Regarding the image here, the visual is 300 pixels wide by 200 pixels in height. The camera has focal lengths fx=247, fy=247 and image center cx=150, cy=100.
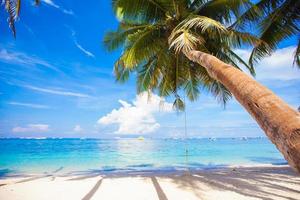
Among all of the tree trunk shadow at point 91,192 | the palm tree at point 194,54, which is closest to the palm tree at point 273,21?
the palm tree at point 194,54

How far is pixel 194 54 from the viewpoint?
473cm

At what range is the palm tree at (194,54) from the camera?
1629 mm

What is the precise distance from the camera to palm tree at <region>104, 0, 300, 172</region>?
1.63 meters

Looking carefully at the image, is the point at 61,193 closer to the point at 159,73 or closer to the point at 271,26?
the point at 159,73

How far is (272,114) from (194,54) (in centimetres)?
327

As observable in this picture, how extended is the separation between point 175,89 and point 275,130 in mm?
9316

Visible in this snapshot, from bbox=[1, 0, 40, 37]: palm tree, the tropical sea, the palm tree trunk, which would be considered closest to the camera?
the palm tree trunk

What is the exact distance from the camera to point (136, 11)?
7984mm

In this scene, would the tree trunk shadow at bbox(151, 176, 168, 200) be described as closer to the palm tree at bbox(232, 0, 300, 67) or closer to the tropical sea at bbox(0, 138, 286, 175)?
the tropical sea at bbox(0, 138, 286, 175)

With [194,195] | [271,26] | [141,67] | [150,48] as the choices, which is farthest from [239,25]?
[194,195]

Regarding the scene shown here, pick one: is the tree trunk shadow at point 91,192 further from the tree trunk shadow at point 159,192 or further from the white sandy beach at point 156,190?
the tree trunk shadow at point 159,192

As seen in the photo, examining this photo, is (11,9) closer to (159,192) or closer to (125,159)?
(159,192)

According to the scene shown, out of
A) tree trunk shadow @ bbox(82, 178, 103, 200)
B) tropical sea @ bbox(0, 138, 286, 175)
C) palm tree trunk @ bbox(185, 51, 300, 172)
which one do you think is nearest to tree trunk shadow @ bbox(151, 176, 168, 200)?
tree trunk shadow @ bbox(82, 178, 103, 200)

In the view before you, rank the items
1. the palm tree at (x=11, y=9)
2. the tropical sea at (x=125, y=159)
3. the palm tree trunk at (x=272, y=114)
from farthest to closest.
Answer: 1. the tropical sea at (x=125, y=159)
2. the palm tree at (x=11, y=9)
3. the palm tree trunk at (x=272, y=114)
